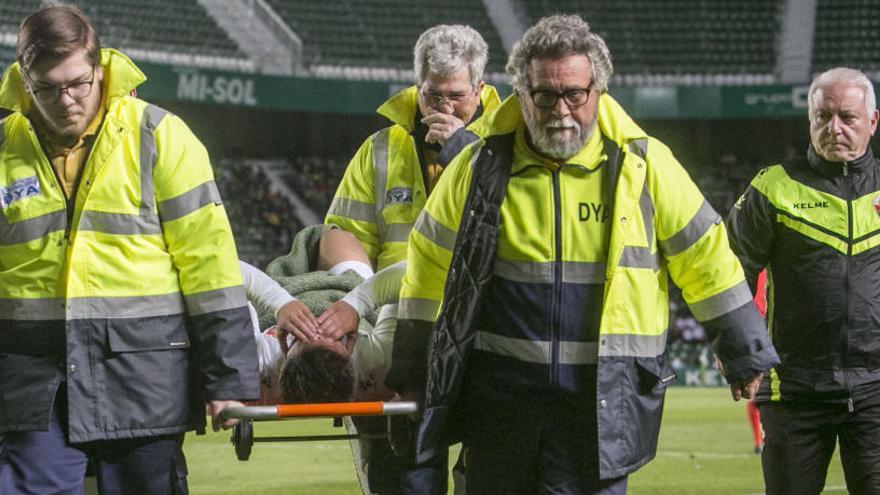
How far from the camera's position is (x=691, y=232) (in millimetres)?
3596

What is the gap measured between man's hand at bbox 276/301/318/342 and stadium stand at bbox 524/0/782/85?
20.2m

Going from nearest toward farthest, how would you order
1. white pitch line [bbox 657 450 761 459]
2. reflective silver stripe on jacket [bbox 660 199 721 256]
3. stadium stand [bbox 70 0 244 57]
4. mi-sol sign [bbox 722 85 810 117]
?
reflective silver stripe on jacket [bbox 660 199 721 256]
white pitch line [bbox 657 450 761 459]
stadium stand [bbox 70 0 244 57]
mi-sol sign [bbox 722 85 810 117]

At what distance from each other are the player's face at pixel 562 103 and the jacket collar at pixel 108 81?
101 cm

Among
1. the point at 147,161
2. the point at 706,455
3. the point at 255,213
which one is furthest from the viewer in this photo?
the point at 255,213

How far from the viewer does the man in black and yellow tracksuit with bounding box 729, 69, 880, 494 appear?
4820mm

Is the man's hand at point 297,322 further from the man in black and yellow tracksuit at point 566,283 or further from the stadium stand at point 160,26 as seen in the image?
the stadium stand at point 160,26

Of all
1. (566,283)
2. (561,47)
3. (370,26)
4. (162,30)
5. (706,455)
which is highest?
(370,26)

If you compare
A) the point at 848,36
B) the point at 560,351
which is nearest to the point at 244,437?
the point at 560,351

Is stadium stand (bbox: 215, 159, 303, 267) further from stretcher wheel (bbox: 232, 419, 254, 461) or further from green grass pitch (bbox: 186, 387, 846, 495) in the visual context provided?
stretcher wheel (bbox: 232, 419, 254, 461)

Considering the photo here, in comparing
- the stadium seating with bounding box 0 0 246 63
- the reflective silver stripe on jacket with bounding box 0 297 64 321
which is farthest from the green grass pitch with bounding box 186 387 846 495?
the stadium seating with bounding box 0 0 246 63

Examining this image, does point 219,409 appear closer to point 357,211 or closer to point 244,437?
point 244,437

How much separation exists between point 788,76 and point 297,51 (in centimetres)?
838

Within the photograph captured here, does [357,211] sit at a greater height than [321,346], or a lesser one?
greater

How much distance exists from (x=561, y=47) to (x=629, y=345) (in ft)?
2.52
